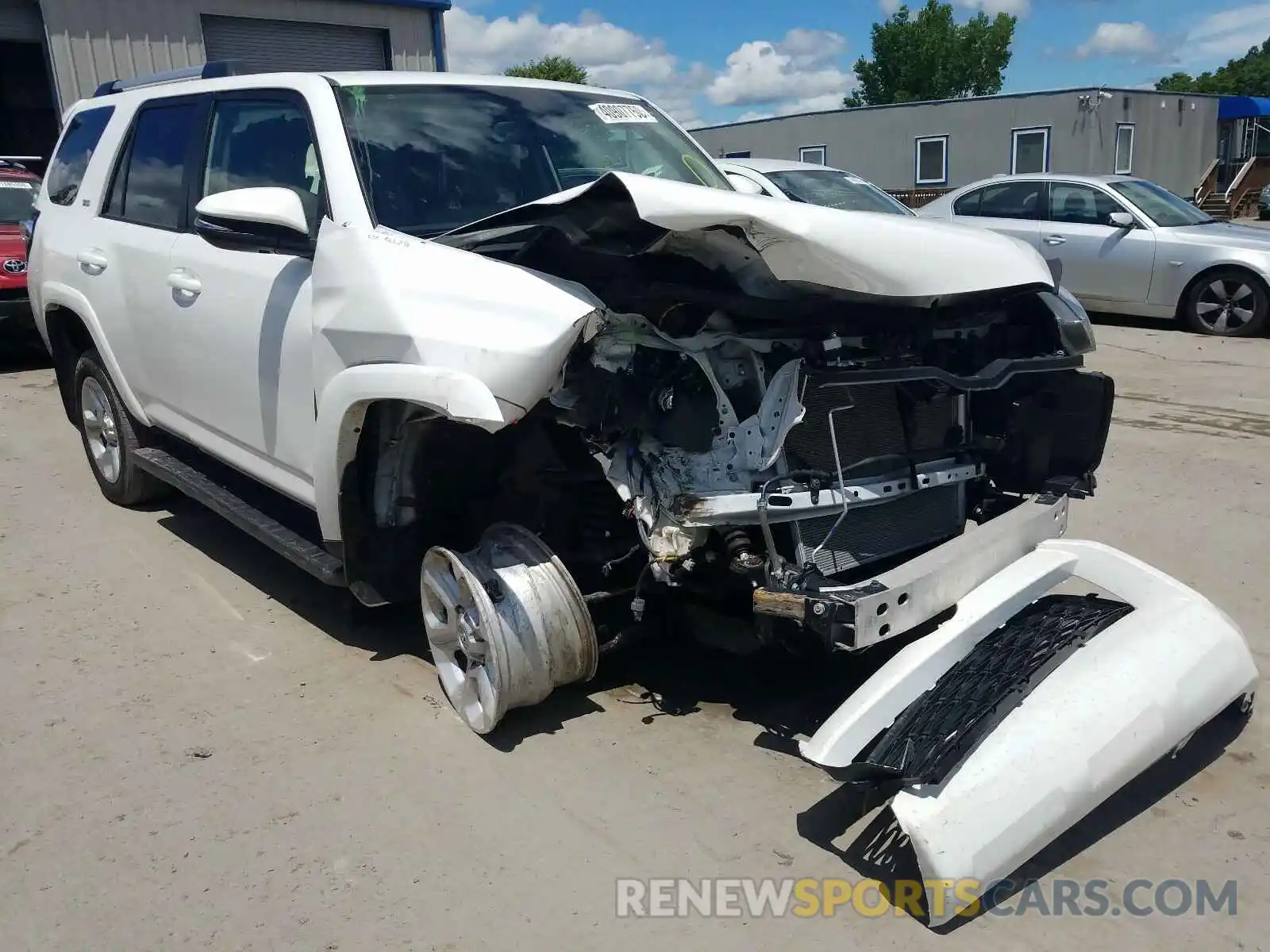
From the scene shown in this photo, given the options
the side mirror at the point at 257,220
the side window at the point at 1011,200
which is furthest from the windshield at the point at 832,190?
the side mirror at the point at 257,220

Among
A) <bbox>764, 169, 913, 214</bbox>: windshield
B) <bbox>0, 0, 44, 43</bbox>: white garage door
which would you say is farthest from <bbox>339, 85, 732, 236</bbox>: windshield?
<bbox>0, 0, 44, 43</bbox>: white garage door

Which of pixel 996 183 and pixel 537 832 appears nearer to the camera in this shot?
pixel 537 832

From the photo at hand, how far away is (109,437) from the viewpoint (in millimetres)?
5707

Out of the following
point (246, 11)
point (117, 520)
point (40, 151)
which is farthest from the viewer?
point (40, 151)

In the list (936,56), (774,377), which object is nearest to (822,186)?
(774,377)

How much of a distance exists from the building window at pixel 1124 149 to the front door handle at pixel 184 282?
78.3ft

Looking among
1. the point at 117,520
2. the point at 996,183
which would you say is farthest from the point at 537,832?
the point at 996,183

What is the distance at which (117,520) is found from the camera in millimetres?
5684

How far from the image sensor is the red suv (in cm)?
984

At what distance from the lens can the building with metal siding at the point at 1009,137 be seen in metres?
23.1

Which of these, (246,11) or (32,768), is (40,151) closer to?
(246,11)

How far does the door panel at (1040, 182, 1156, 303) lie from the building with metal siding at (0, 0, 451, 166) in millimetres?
10576

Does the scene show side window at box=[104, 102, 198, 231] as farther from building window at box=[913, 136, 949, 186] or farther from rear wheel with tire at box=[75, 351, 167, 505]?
building window at box=[913, 136, 949, 186]

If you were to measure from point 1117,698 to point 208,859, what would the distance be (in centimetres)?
245
